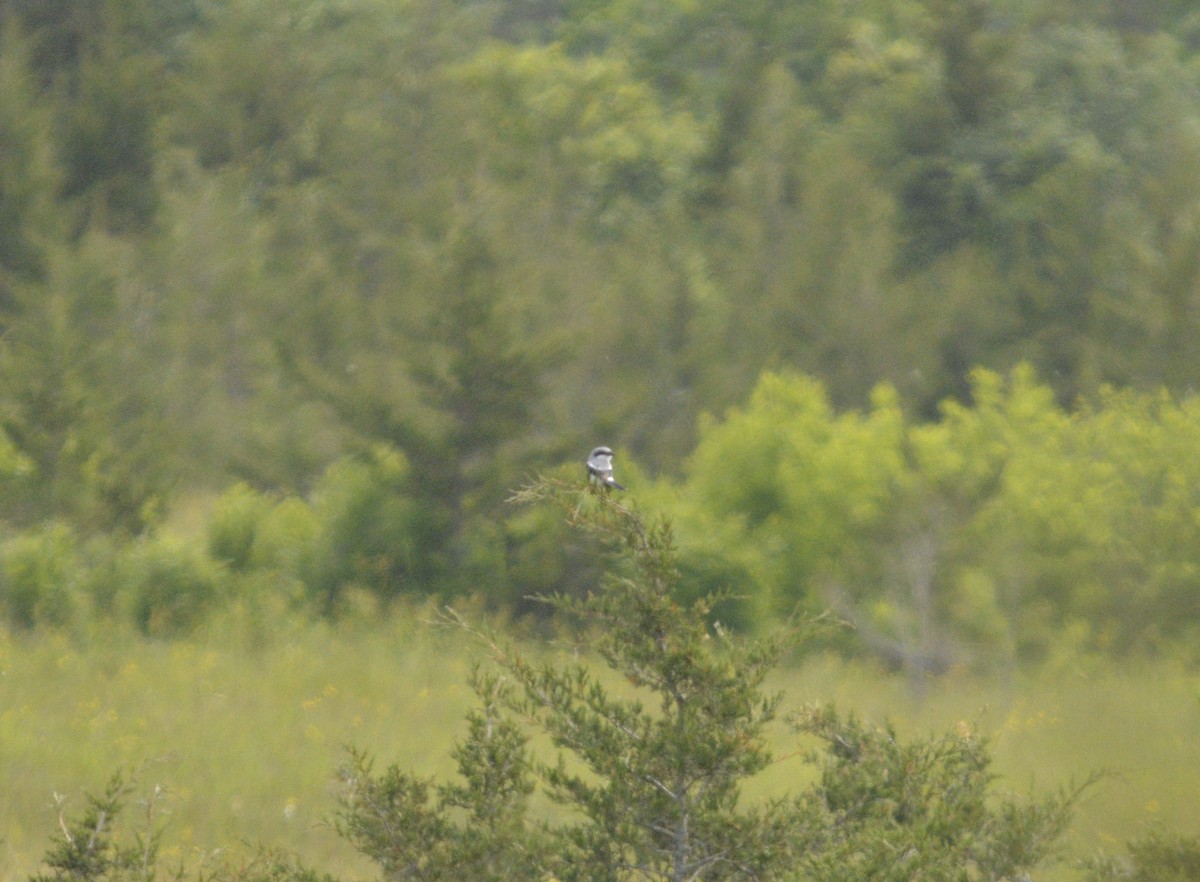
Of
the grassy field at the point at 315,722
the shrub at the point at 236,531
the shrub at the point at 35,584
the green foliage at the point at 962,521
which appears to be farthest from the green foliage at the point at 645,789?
the shrub at the point at 236,531

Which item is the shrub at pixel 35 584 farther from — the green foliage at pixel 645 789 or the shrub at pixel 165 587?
the green foliage at pixel 645 789

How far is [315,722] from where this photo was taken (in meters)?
11.3

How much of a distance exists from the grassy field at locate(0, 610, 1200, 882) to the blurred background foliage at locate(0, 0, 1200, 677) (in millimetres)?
904

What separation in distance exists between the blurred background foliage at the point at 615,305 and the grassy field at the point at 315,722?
904 millimetres

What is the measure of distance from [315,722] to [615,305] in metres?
11.1


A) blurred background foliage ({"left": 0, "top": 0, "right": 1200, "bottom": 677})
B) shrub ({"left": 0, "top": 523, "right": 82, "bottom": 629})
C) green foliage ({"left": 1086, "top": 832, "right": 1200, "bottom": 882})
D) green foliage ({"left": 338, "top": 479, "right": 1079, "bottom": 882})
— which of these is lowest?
blurred background foliage ({"left": 0, "top": 0, "right": 1200, "bottom": 677})

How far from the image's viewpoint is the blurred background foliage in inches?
578

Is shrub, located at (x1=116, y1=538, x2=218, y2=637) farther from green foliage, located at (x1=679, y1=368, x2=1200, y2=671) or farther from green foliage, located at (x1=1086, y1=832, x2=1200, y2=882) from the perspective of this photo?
green foliage, located at (x1=1086, y1=832, x2=1200, y2=882)

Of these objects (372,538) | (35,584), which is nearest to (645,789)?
(35,584)

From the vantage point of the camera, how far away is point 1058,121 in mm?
27188

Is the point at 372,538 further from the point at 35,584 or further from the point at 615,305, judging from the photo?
the point at 615,305

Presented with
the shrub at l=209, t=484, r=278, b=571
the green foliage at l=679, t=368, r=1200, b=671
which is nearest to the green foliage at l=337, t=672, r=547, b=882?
the green foliage at l=679, t=368, r=1200, b=671

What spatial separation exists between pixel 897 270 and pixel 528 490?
22.9m

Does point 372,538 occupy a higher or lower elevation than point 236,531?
lower
